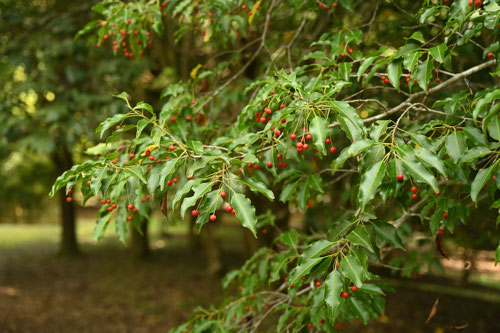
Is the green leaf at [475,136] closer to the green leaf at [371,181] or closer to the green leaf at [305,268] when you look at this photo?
the green leaf at [371,181]

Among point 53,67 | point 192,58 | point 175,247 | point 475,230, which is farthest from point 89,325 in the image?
point 175,247

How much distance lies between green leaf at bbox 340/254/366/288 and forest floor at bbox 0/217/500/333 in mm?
4436

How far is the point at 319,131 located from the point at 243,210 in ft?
1.35

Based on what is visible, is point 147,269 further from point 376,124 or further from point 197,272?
point 376,124

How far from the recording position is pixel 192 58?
6.03 metres

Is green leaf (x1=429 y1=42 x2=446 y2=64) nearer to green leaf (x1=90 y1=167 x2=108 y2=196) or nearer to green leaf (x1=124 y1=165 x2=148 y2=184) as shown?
green leaf (x1=124 y1=165 x2=148 y2=184)

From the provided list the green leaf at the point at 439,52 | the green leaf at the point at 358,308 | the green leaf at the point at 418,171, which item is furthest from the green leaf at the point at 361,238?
the green leaf at the point at 439,52

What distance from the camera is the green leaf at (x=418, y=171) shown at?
1272 mm

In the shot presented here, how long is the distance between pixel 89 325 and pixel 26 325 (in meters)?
0.91

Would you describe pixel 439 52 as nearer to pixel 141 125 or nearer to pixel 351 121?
pixel 351 121

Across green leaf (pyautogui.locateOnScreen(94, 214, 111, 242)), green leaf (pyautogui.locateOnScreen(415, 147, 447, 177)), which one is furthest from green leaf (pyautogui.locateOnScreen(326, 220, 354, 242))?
green leaf (pyautogui.locateOnScreen(94, 214, 111, 242))

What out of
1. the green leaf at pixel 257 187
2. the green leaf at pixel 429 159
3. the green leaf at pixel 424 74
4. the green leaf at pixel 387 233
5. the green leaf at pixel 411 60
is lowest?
the green leaf at pixel 387 233

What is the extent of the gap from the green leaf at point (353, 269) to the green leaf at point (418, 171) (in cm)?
38

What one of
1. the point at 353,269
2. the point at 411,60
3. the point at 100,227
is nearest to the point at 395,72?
the point at 411,60
